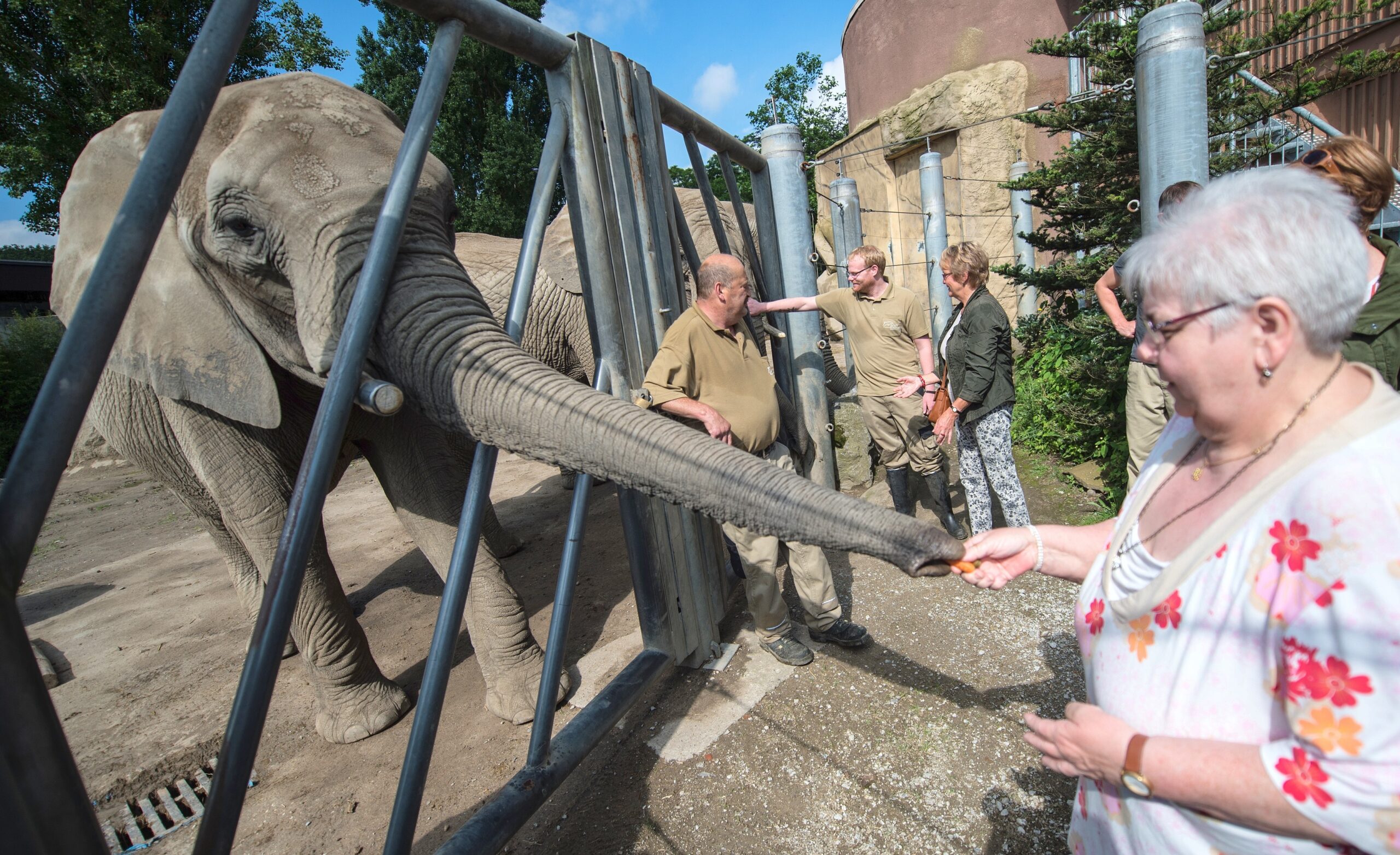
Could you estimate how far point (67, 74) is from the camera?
13.4 m

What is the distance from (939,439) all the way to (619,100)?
2573 mm

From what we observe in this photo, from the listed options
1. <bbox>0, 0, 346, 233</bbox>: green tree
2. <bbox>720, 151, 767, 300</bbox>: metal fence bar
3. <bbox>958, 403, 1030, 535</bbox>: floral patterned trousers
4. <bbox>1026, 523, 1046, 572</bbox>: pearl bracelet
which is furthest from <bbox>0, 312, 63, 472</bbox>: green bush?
<bbox>1026, 523, 1046, 572</bbox>: pearl bracelet

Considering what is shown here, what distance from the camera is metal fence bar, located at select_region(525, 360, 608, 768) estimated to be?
7.91ft

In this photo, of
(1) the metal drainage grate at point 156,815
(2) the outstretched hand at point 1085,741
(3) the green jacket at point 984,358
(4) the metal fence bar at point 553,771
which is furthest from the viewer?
(3) the green jacket at point 984,358

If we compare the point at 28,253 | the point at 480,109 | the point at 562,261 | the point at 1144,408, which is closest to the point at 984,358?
the point at 1144,408

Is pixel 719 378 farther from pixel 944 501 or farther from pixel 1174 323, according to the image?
pixel 944 501

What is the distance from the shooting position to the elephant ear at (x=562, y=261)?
18.8 ft

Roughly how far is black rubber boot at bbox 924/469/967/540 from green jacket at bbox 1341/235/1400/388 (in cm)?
244

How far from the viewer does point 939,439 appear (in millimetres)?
4199

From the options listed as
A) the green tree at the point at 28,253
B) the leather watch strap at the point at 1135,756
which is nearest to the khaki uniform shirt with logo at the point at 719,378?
the leather watch strap at the point at 1135,756

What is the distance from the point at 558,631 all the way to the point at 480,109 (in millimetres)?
20669

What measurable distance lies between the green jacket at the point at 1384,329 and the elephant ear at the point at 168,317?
152 inches

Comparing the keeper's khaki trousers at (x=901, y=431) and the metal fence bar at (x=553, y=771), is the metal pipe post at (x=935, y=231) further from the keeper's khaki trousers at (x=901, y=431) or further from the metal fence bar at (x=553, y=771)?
the metal fence bar at (x=553, y=771)

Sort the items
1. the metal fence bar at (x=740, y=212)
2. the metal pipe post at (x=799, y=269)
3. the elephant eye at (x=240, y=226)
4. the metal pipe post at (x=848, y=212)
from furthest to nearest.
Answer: the metal pipe post at (x=848, y=212) → the metal pipe post at (x=799, y=269) → the metal fence bar at (x=740, y=212) → the elephant eye at (x=240, y=226)
